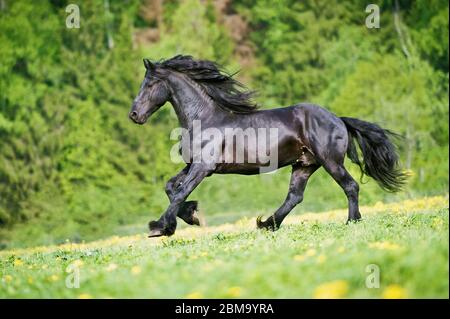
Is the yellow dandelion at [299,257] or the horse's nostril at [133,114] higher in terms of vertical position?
the horse's nostril at [133,114]

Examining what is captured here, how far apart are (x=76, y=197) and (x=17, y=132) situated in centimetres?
404

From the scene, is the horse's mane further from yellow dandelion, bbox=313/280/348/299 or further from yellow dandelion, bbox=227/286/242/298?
yellow dandelion, bbox=313/280/348/299

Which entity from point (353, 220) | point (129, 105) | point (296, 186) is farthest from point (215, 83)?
point (129, 105)

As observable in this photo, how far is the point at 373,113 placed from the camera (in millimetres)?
27469

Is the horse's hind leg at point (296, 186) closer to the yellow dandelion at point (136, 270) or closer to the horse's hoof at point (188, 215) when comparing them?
the horse's hoof at point (188, 215)

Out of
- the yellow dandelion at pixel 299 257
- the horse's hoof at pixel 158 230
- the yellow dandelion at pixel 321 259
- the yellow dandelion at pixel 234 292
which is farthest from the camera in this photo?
the horse's hoof at pixel 158 230

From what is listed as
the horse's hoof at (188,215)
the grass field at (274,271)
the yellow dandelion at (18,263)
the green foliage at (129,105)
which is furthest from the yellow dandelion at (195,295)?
the green foliage at (129,105)

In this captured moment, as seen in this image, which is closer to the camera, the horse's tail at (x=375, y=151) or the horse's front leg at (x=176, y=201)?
the horse's front leg at (x=176, y=201)

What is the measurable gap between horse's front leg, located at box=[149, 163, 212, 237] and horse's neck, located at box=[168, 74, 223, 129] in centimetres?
81

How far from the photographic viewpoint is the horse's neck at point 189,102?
10.6 meters

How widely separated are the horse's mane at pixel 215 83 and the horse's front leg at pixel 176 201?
3.97 ft

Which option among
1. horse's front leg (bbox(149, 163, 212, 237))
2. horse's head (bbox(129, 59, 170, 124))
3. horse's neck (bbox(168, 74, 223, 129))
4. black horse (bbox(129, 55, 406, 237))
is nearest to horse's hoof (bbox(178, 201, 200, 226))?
black horse (bbox(129, 55, 406, 237))

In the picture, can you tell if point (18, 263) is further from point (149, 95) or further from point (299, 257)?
point (299, 257)
